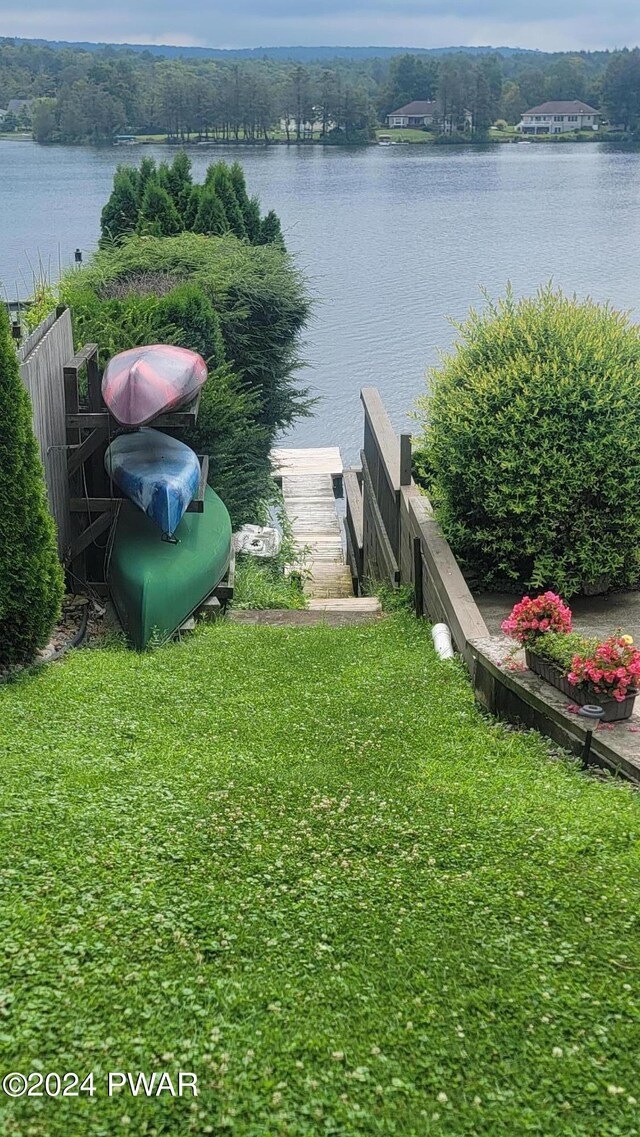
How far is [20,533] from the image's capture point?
273 inches

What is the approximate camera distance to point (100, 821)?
456 cm

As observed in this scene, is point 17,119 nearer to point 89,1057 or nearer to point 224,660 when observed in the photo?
point 224,660

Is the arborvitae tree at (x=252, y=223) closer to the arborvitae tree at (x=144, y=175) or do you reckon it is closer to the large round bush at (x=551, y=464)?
the arborvitae tree at (x=144, y=175)

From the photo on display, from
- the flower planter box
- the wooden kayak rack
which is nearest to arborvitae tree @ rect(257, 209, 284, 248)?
the wooden kayak rack

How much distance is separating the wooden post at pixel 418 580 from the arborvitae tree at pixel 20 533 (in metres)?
3.31

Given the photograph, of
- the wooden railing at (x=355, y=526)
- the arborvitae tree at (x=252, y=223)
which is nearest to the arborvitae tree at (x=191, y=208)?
the arborvitae tree at (x=252, y=223)

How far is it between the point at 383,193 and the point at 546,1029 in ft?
170

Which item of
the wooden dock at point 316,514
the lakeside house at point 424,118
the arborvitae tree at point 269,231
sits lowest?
the wooden dock at point 316,514

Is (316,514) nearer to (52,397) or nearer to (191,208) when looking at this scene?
(191,208)

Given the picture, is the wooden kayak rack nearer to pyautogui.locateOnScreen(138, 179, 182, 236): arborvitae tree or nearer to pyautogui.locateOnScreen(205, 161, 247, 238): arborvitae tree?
pyautogui.locateOnScreen(138, 179, 182, 236): arborvitae tree

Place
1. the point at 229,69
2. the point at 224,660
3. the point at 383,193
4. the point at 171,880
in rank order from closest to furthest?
the point at 171,880
the point at 224,660
the point at 383,193
the point at 229,69

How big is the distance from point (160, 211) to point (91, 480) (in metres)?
11.2

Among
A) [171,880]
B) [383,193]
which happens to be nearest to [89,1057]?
[171,880]

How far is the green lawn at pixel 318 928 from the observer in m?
3.07
